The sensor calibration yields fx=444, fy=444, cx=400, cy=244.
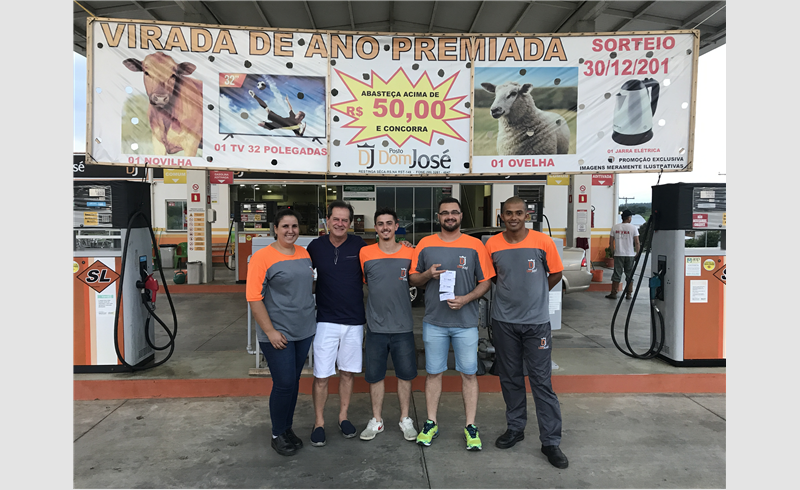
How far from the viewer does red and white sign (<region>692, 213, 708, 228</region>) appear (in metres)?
5.07

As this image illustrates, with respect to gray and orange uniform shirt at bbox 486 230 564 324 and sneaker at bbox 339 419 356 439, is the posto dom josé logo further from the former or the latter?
sneaker at bbox 339 419 356 439

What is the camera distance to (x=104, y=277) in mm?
4926

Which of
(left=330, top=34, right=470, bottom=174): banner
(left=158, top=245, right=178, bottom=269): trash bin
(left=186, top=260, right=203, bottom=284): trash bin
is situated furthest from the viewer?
(left=158, top=245, right=178, bottom=269): trash bin

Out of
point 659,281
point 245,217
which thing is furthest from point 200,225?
point 659,281

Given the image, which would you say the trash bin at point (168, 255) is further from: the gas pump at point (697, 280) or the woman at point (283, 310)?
the gas pump at point (697, 280)

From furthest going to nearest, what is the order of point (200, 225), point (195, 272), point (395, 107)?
point (200, 225) < point (195, 272) < point (395, 107)

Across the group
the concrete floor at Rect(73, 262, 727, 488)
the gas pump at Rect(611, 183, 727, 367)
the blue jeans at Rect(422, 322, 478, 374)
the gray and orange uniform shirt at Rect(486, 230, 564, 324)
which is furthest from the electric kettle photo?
the blue jeans at Rect(422, 322, 478, 374)

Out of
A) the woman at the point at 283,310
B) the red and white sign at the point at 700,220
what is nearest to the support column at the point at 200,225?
the woman at the point at 283,310

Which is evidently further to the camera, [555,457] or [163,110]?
[163,110]

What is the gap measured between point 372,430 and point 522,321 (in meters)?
1.54

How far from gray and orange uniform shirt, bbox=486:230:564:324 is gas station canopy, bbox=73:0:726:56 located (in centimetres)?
658

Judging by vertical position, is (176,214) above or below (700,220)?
above

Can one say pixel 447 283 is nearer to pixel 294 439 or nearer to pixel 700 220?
pixel 294 439

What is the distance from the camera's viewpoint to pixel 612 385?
4832 millimetres
